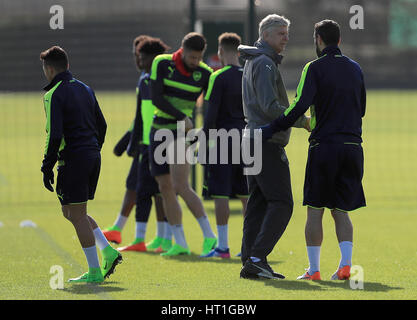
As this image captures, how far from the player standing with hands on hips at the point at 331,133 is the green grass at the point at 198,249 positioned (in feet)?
1.76

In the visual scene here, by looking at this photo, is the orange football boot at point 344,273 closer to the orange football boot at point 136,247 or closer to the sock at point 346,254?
the sock at point 346,254

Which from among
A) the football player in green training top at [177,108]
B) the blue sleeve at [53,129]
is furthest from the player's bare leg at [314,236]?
the football player in green training top at [177,108]

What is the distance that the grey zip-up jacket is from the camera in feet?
26.8

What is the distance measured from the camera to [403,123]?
35281 millimetres

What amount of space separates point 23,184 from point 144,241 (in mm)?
8027

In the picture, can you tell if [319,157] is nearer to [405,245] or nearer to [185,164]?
[185,164]

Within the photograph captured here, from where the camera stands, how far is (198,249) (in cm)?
1102

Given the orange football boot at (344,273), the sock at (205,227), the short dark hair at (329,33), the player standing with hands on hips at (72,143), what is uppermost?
the short dark hair at (329,33)

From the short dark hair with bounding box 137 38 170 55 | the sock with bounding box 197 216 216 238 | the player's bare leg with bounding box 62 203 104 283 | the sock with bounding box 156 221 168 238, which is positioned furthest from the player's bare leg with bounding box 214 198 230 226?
the player's bare leg with bounding box 62 203 104 283

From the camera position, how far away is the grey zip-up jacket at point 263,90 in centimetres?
816

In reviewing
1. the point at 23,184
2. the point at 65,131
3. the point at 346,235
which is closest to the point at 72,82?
the point at 65,131

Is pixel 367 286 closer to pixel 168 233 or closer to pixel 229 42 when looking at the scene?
pixel 229 42

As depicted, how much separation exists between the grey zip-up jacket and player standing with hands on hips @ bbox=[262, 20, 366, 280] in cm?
18

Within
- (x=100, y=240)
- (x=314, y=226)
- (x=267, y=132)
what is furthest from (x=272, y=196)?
(x=100, y=240)
